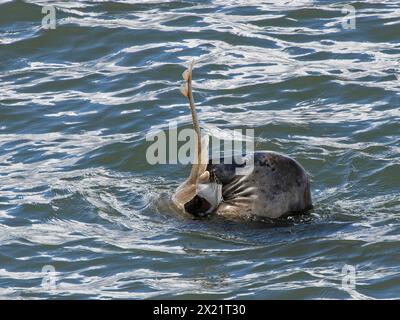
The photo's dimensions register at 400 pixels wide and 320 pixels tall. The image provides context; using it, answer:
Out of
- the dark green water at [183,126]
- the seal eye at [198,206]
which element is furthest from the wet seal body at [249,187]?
the dark green water at [183,126]

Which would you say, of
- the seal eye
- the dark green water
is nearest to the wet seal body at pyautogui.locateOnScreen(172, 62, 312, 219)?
the seal eye

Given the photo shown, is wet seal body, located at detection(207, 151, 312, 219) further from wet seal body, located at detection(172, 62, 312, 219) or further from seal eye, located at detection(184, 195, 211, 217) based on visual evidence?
seal eye, located at detection(184, 195, 211, 217)

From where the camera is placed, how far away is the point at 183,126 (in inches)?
420

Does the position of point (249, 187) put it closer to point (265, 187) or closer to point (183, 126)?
point (265, 187)

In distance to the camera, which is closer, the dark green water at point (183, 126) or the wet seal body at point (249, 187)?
the dark green water at point (183, 126)

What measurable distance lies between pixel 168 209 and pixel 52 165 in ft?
5.99

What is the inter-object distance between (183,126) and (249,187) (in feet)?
8.81

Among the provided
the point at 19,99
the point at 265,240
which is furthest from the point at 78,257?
the point at 19,99

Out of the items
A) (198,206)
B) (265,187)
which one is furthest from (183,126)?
(265,187)

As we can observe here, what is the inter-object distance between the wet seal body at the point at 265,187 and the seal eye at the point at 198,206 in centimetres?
12

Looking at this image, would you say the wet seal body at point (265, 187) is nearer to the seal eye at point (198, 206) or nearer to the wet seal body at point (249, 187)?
the wet seal body at point (249, 187)

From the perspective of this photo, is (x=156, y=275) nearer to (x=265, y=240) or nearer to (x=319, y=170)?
(x=265, y=240)

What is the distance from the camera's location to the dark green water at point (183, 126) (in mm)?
7645
